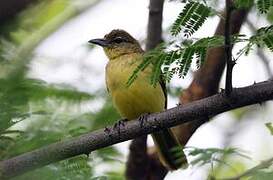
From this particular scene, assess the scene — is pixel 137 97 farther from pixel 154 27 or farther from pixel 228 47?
pixel 228 47

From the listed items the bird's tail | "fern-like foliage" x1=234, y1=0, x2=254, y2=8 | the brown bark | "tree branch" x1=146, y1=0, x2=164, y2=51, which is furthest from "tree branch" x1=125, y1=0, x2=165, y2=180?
"fern-like foliage" x1=234, y1=0, x2=254, y2=8

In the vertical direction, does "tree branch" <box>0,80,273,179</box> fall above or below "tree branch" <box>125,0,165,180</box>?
below

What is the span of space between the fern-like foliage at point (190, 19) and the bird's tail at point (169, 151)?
267 cm

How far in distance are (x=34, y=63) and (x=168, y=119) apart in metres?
1.14

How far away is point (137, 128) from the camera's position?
4.79 metres

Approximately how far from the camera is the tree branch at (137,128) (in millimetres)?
4164

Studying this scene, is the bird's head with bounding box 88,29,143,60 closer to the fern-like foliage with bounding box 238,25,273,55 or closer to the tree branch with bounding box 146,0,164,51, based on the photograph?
the tree branch with bounding box 146,0,164,51

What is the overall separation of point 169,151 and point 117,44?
4.56ft

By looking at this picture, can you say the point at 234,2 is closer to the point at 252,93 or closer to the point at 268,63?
the point at 252,93

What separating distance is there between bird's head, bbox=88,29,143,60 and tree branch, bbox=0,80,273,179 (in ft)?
7.89

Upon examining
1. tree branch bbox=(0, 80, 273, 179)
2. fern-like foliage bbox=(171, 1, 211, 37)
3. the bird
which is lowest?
tree branch bbox=(0, 80, 273, 179)

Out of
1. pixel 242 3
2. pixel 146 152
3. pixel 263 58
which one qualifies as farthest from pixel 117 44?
pixel 242 3

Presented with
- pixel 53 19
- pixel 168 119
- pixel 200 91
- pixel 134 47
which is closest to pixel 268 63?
pixel 200 91

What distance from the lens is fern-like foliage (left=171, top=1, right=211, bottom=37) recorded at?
366 cm
